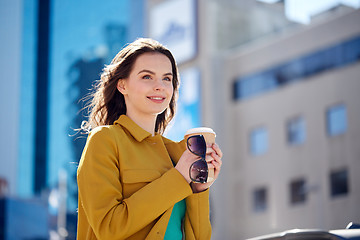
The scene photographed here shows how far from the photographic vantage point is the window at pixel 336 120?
2786 cm

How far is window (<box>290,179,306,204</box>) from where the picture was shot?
29.0 meters

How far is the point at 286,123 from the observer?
3038 cm

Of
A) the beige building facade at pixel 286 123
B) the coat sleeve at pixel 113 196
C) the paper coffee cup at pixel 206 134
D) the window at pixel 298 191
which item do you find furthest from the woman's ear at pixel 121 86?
the window at pixel 298 191

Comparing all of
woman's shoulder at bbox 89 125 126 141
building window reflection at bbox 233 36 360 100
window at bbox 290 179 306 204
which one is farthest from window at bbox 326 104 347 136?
woman's shoulder at bbox 89 125 126 141

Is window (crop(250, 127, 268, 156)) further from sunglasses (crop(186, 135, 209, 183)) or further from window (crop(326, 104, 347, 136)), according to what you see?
sunglasses (crop(186, 135, 209, 183))

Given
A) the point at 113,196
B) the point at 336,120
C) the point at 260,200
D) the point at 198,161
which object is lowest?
the point at 260,200

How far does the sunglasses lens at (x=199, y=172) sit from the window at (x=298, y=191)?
27.3m

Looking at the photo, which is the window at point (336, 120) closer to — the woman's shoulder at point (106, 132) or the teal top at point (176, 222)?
the teal top at point (176, 222)

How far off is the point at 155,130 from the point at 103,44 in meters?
33.8

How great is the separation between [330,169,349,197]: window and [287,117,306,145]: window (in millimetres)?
2439

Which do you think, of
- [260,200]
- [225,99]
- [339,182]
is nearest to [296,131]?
[339,182]

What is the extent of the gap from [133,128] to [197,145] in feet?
1.28

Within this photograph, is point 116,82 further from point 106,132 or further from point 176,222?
point 176,222

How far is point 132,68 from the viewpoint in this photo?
8.80 feet
